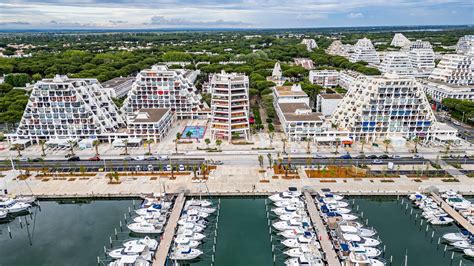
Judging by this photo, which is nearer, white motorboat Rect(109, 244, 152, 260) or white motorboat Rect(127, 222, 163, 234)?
white motorboat Rect(109, 244, 152, 260)

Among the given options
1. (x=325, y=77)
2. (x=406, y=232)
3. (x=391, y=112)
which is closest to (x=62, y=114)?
(x=406, y=232)

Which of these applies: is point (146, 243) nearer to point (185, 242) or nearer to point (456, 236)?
point (185, 242)

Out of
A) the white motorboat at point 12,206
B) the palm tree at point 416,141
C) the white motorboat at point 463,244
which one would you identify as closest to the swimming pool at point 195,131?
the white motorboat at point 12,206

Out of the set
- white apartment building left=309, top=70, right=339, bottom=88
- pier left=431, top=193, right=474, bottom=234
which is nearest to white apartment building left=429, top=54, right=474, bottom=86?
white apartment building left=309, top=70, right=339, bottom=88

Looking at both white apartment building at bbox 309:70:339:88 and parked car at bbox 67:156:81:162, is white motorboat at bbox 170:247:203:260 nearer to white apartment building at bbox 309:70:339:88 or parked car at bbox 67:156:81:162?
parked car at bbox 67:156:81:162

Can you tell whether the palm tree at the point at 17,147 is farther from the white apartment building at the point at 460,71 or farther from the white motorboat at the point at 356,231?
the white apartment building at the point at 460,71
